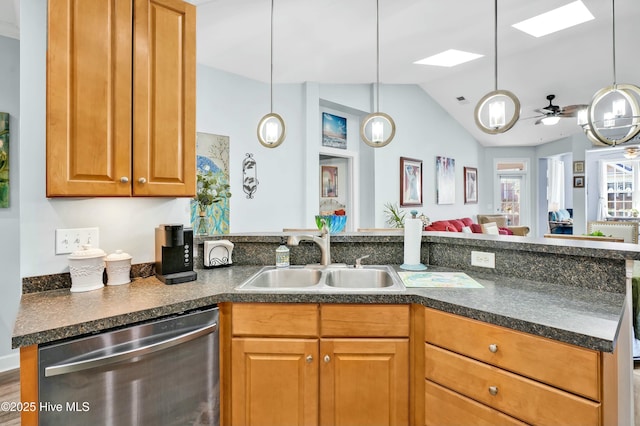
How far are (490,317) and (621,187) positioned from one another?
952cm

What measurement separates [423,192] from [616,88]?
13.5 feet

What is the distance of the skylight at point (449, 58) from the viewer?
4582 millimetres

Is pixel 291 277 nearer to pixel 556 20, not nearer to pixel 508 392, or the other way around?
pixel 508 392

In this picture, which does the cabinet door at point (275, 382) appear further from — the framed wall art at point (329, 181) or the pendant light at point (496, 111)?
the framed wall art at point (329, 181)

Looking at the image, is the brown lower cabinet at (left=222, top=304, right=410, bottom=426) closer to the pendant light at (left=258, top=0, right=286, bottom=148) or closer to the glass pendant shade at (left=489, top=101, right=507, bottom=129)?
the glass pendant shade at (left=489, top=101, right=507, bottom=129)

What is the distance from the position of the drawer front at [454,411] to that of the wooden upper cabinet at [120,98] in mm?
1481

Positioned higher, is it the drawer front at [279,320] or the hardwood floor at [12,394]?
the drawer front at [279,320]

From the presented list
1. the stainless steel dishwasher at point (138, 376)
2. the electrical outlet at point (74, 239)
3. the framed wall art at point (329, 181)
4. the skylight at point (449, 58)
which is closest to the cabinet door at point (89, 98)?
the electrical outlet at point (74, 239)

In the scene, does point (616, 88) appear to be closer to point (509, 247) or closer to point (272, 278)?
point (509, 247)

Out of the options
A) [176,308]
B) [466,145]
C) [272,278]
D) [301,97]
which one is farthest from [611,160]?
[176,308]

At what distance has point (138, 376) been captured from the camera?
122 cm

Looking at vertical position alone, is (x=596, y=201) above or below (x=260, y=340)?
above

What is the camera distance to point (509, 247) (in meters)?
1.73

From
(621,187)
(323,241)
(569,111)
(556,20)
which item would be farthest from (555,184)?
(323,241)
